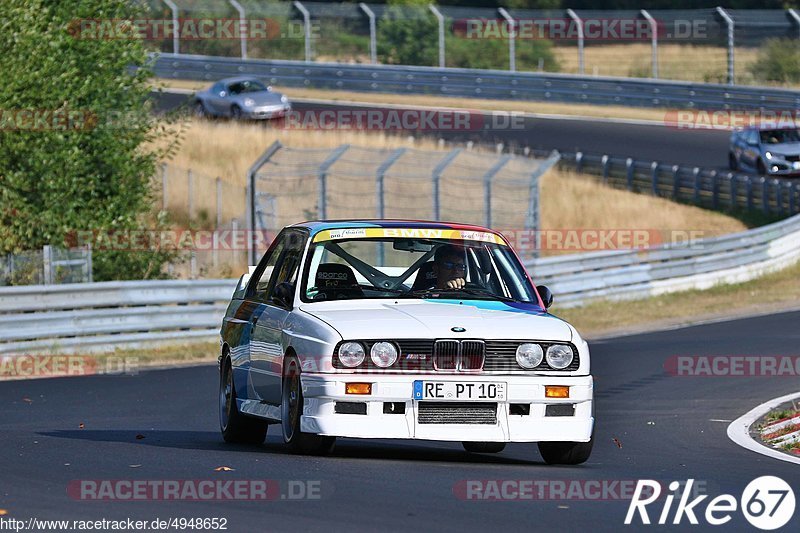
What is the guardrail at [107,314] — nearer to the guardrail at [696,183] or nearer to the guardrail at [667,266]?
the guardrail at [667,266]

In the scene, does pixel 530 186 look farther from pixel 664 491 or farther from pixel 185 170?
pixel 664 491

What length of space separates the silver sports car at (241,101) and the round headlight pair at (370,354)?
35.0 meters

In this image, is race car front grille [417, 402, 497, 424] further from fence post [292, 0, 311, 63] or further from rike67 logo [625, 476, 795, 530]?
fence post [292, 0, 311, 63]

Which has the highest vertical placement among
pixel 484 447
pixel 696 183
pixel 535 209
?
pixel 484 447

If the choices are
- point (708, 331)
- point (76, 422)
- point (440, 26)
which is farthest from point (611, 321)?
point (440, 26)

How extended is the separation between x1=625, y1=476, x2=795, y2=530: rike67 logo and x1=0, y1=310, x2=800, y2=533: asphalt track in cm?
8

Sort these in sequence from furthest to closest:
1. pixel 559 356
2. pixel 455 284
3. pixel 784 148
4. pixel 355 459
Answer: pixel 784 148
pixel 455 284
pixel 355 459
pixel 559 356

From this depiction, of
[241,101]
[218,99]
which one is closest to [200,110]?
[218,99]

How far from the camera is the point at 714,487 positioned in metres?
8.94

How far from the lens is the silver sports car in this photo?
4412cm

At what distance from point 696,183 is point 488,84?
39.0ft

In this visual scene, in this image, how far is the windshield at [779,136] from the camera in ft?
128

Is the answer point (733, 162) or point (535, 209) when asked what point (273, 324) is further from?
point (733, 162)

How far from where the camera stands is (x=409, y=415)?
9352mm
